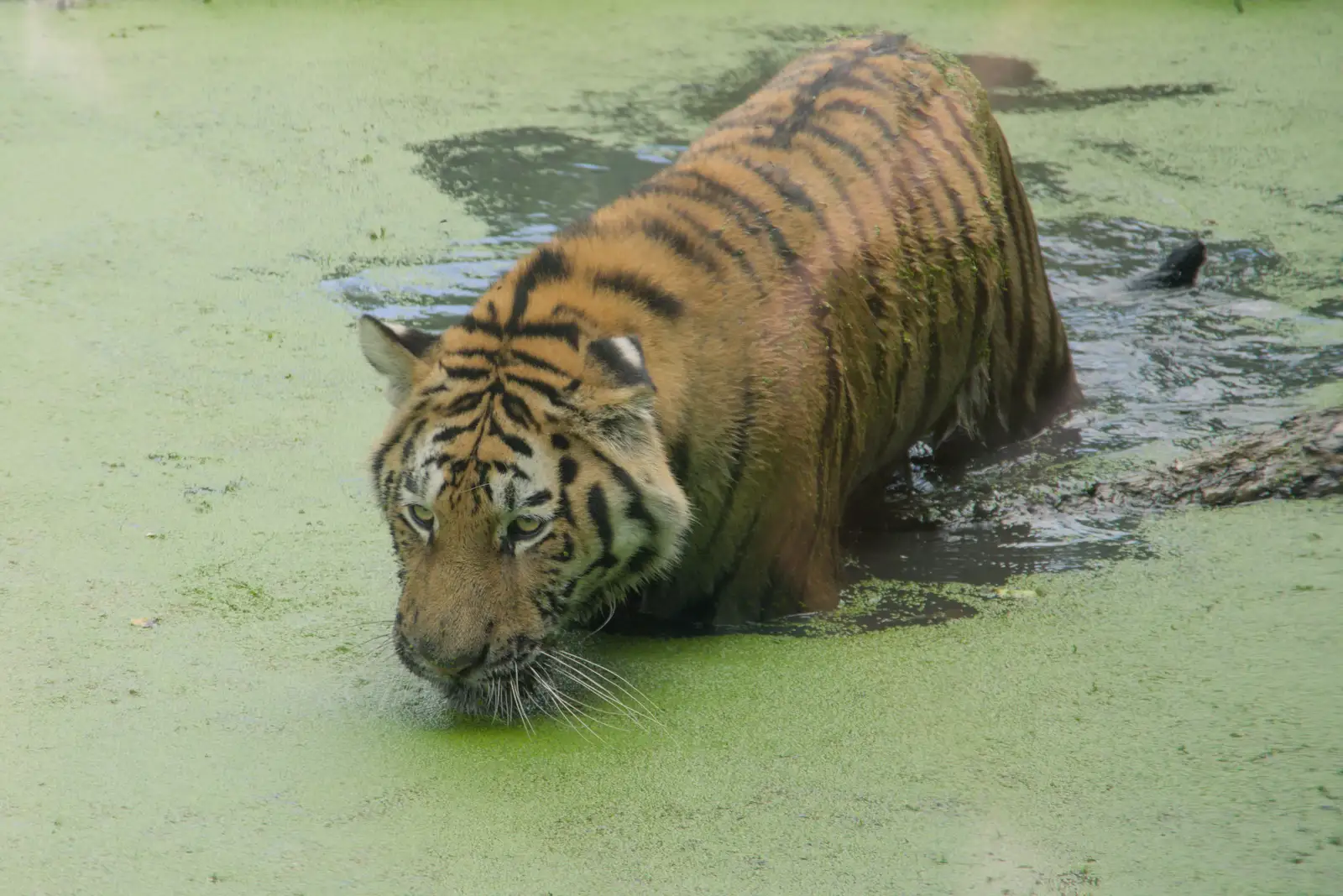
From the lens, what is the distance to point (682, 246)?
11.5ft

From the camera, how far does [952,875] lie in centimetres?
261

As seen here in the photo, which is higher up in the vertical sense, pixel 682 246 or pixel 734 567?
pixel 682 246

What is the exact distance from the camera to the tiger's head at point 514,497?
120 inches

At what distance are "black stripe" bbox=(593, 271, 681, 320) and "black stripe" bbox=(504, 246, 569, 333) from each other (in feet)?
0.30

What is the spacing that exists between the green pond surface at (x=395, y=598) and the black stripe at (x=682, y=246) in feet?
2.81

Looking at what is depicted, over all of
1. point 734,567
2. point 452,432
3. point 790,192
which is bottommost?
point 734,567

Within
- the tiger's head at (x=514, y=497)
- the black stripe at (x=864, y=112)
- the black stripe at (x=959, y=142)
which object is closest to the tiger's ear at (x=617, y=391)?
the tiger's head at (x=514, y=497)

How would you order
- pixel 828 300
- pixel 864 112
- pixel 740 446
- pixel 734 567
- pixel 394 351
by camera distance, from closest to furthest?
pixel 394 351 → pixel 740 446 → pixel 734 567 → pixel 828 300 → pixel 864 112

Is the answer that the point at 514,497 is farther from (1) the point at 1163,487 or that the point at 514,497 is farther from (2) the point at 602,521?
(1) the point at 1163,487

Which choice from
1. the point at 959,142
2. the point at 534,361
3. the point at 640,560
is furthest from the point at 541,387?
the point at 959,142

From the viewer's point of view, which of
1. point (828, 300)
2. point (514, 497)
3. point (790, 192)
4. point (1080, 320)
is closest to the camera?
point (514, 497)

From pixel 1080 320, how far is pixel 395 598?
3143 millimetres

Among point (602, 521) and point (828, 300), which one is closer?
point (602, 521)

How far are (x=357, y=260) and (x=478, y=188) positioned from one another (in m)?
0.95
